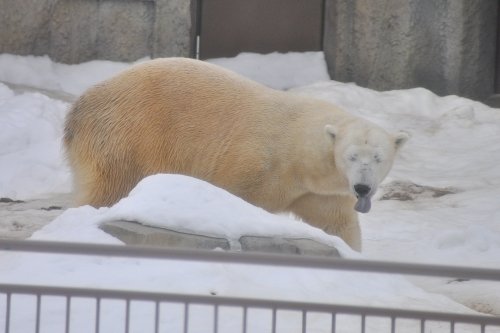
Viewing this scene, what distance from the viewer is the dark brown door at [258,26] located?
35.4 feet

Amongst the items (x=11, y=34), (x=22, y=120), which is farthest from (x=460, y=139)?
(x=11, y=34)

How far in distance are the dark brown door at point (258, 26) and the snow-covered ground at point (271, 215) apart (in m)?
0.18

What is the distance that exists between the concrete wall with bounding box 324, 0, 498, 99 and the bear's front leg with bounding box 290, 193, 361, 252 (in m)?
4.32

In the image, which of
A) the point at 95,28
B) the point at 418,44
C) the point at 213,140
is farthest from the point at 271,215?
the point at 95,28

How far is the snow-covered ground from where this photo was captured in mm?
4184

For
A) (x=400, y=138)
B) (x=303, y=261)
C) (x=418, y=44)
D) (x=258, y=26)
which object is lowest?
(x=303, y=261)

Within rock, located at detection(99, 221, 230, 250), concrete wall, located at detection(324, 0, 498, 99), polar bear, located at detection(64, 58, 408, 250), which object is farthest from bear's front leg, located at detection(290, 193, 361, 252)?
concrete wall, located at detection(324, 0, 498, 99)

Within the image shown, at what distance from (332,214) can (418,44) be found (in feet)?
14.4

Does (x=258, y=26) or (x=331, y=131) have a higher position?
(x=258, y=26)

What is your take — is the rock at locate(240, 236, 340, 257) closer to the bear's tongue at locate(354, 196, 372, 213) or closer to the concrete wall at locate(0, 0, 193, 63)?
the bear's tongue at locate(354, 196, 372, 213)

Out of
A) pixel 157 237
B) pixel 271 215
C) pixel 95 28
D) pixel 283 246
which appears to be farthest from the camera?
pixel 95 28

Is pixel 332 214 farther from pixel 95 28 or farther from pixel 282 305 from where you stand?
pixel 95 28

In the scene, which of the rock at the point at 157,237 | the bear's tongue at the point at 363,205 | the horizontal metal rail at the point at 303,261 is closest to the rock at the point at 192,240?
the rock at the point at 157,237

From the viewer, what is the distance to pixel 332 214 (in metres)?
6.01
